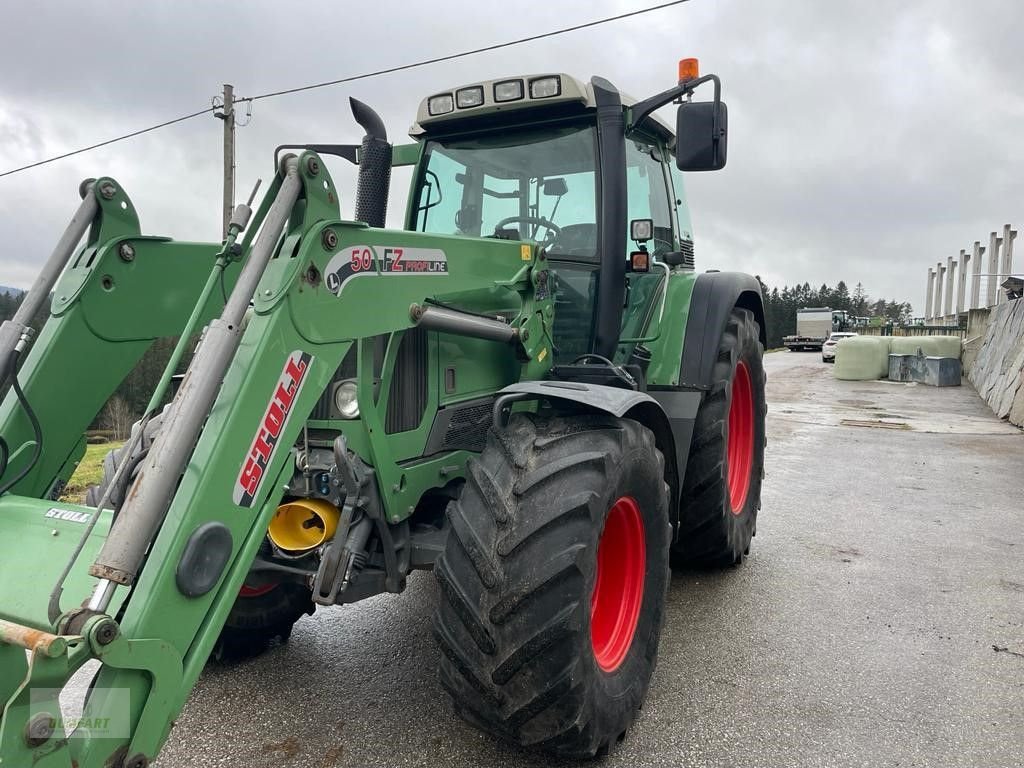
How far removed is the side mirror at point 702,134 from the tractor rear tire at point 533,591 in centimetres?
132

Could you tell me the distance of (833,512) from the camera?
5875 millimetres

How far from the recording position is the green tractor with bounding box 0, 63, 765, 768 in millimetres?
1832

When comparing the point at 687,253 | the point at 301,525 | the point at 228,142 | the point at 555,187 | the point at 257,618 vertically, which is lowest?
the point at 257,618

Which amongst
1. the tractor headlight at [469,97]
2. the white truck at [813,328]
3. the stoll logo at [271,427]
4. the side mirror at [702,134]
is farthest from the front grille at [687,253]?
the white truck at [813,328]

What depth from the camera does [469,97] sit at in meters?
3.36

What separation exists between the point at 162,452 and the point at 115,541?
235 millimetres

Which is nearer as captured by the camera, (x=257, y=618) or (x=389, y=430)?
(x=389, y=430)

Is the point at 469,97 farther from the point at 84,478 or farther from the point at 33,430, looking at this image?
the point at 84,478

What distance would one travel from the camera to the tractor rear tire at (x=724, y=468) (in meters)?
3.84

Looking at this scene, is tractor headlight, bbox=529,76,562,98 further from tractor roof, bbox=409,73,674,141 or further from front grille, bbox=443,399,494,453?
front grille, bbox=443,399,494,453

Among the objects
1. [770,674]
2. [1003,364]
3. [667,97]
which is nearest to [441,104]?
[667,97]

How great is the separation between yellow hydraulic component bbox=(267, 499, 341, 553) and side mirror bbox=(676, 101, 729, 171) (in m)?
2.04

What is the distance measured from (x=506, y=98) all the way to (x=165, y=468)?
2238 millimetres

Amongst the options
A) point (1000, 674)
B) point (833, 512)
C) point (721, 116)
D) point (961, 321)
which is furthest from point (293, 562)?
point (961, 321)
